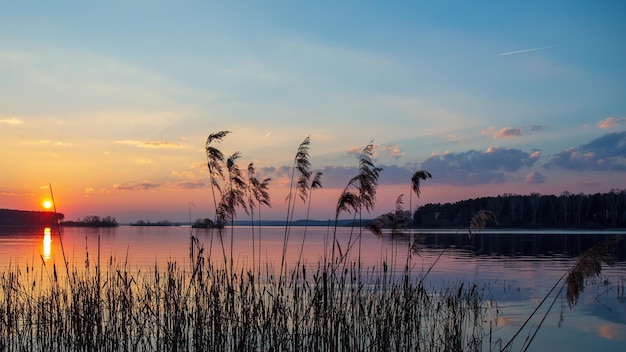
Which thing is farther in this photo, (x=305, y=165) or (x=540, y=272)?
(x=540, y=272)

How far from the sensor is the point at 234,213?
7867mm

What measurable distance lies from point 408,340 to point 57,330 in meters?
5.66

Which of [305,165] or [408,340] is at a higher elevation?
[305,165]

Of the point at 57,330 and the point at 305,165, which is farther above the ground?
the point at 305,165

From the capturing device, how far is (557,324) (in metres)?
14.1

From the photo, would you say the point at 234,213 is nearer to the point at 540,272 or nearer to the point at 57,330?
the point at 57,330

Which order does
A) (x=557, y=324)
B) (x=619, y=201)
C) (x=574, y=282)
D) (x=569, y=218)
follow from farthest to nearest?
(x=569, y=218) → (x=619, y=201) → (x=557, y=324) → (x=574, y=282)

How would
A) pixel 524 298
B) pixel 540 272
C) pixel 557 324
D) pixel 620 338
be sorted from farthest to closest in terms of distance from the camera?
1. pixel 540 272
2. pixel 524 298
3. pixel 557 324
4. pixel 620 338

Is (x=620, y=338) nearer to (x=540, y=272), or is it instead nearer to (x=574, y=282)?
(x=574, y=282)

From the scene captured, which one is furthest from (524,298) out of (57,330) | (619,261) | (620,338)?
(619,261)

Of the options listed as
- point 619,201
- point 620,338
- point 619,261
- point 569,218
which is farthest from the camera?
point 569,218

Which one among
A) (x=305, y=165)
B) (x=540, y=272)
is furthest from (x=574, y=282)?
(x=540, y=272)

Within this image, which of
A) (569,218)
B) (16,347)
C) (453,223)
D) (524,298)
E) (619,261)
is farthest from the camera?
(453,223)

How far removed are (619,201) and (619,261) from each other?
342 ft
